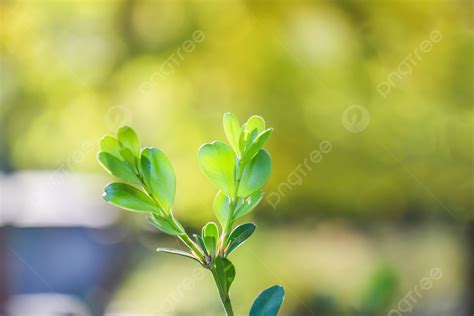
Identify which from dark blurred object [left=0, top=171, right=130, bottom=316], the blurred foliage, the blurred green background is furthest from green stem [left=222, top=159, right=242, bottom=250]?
dark blurred object [left=0, top=171, right=130, bottom=316]

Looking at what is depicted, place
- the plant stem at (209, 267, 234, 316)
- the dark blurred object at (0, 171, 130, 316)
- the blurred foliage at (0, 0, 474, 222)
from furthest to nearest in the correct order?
1. the dark blurred object at (0, 171, 130, 316)
2. the blurred foliage at (0, 0, 474, 222)
3. the plant stem at (209, 267, 234, 316)

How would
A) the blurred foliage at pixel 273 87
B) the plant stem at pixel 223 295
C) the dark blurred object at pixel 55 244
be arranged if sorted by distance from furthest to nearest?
1. the dark blurred object at pixel 55 244
2. the blurred foliage at pixel 273 87
3. the plant stem at pixel 223 295

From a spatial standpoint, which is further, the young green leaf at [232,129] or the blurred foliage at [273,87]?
the blurred foliage at [273,87]

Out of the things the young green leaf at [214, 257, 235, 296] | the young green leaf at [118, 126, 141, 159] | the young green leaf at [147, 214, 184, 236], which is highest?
the young green leaf at [118, 126, 141, 159]

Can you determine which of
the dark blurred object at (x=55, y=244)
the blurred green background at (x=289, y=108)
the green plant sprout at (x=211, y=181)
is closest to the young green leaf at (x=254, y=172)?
the green plant sprout at (x=211, y=181)

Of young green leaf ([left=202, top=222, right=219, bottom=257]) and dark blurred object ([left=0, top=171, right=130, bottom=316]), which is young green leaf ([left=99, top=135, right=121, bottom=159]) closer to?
young green leaf ([left=202, top=222, right=219, bottom=257])

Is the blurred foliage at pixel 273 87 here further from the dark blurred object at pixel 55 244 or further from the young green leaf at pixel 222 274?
the young green leaf at pixel 222 274

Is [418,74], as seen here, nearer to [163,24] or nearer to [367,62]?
[367,62]

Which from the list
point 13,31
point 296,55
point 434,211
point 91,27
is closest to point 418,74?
point 296,55
